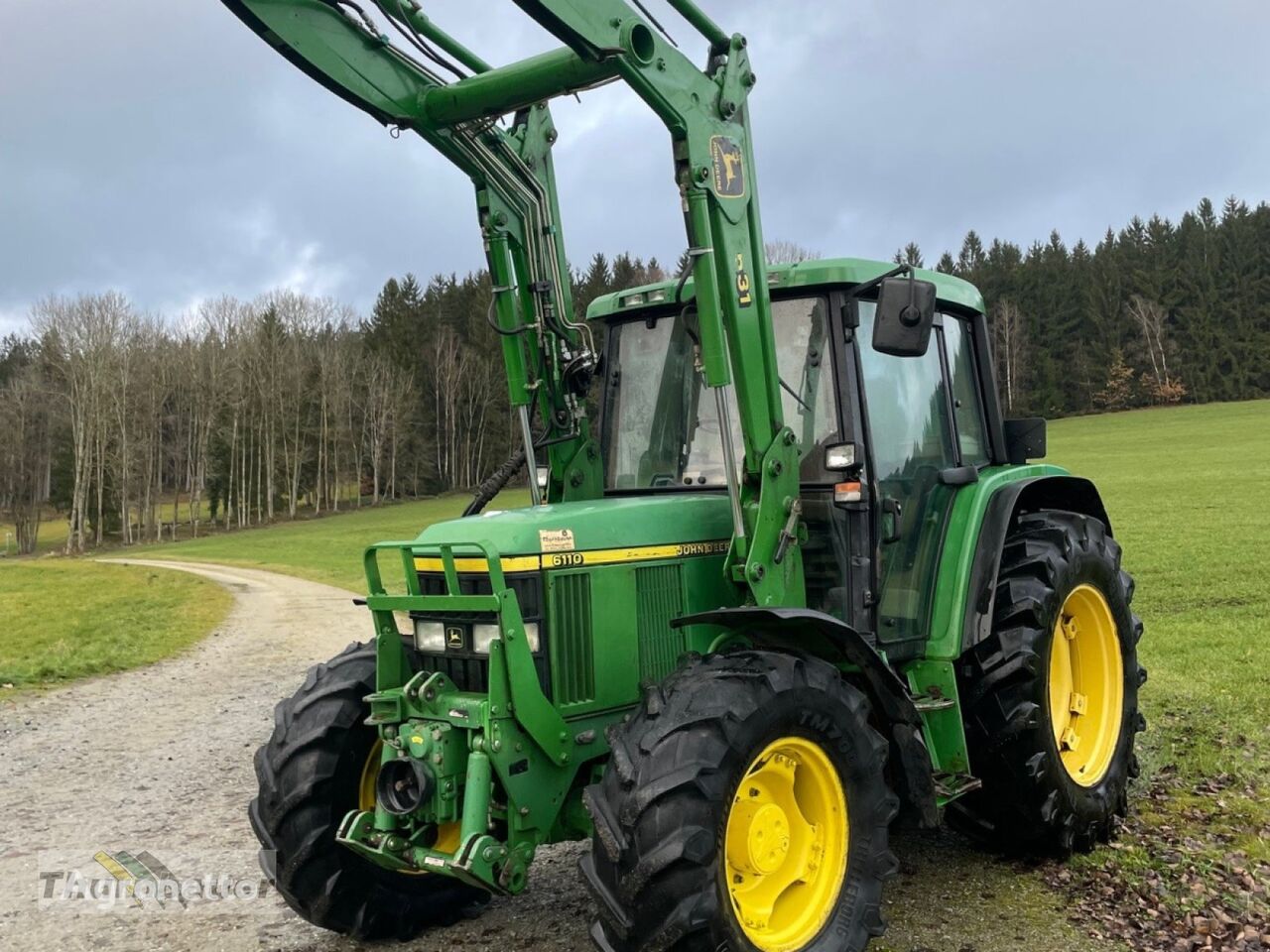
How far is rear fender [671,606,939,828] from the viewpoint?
4.12 m

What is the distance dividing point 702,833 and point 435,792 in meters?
1.09

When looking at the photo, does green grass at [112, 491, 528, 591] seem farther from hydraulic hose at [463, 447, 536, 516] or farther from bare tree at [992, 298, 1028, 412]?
bare tree at [992, 298, 1028, 412]

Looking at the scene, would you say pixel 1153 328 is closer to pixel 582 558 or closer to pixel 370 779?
pixel 582 558

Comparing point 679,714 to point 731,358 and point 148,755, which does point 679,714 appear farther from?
point 148,755

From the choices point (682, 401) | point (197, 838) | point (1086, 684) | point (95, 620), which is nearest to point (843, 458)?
point (682, 401)

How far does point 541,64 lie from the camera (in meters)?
4.25

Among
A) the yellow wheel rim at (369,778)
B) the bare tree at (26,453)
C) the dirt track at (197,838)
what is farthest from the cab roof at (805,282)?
the bare tree at (26,453)

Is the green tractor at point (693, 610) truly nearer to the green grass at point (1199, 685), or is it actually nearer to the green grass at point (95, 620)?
the green grass at point (1199, 685)

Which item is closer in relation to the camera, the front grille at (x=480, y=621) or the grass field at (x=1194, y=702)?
the front grille at (x=480, y=621)

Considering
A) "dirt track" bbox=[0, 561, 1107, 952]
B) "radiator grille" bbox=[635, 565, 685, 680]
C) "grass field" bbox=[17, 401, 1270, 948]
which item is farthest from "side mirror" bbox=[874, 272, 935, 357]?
"grass field" bbox=[17, 401, 1270, 948]

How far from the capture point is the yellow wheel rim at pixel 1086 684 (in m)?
5.56

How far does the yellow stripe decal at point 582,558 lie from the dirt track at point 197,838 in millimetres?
1383

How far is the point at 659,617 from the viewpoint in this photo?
175 inches

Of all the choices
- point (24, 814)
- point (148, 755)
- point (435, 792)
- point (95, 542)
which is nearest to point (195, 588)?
point (148, 755)
